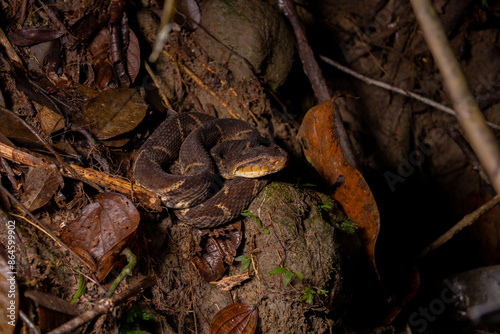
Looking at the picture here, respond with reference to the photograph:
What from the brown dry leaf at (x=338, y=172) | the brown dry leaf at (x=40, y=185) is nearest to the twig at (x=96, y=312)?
the brown dry leaf at (x=40, y=185)

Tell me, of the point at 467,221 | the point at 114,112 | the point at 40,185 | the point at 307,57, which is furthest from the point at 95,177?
the point at 467,221

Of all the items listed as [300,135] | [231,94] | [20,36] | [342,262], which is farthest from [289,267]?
[20,36]

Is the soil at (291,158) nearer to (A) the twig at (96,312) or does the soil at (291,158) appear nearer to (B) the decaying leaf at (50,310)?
(B) the decaying leaf at (50,310)

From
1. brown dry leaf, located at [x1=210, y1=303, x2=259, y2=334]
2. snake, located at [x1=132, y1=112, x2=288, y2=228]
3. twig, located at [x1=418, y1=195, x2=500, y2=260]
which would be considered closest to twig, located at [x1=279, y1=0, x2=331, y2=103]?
snake, located at [x1=132, y1=112, x2=288, y2=228]

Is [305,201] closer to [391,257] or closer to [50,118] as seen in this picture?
[391,257]

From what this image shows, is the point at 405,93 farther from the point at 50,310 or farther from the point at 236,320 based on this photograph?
the point at 50,310

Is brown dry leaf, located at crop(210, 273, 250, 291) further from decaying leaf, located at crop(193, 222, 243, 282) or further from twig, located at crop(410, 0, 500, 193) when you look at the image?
twig, located at crop(410, 0, 500, 193)
